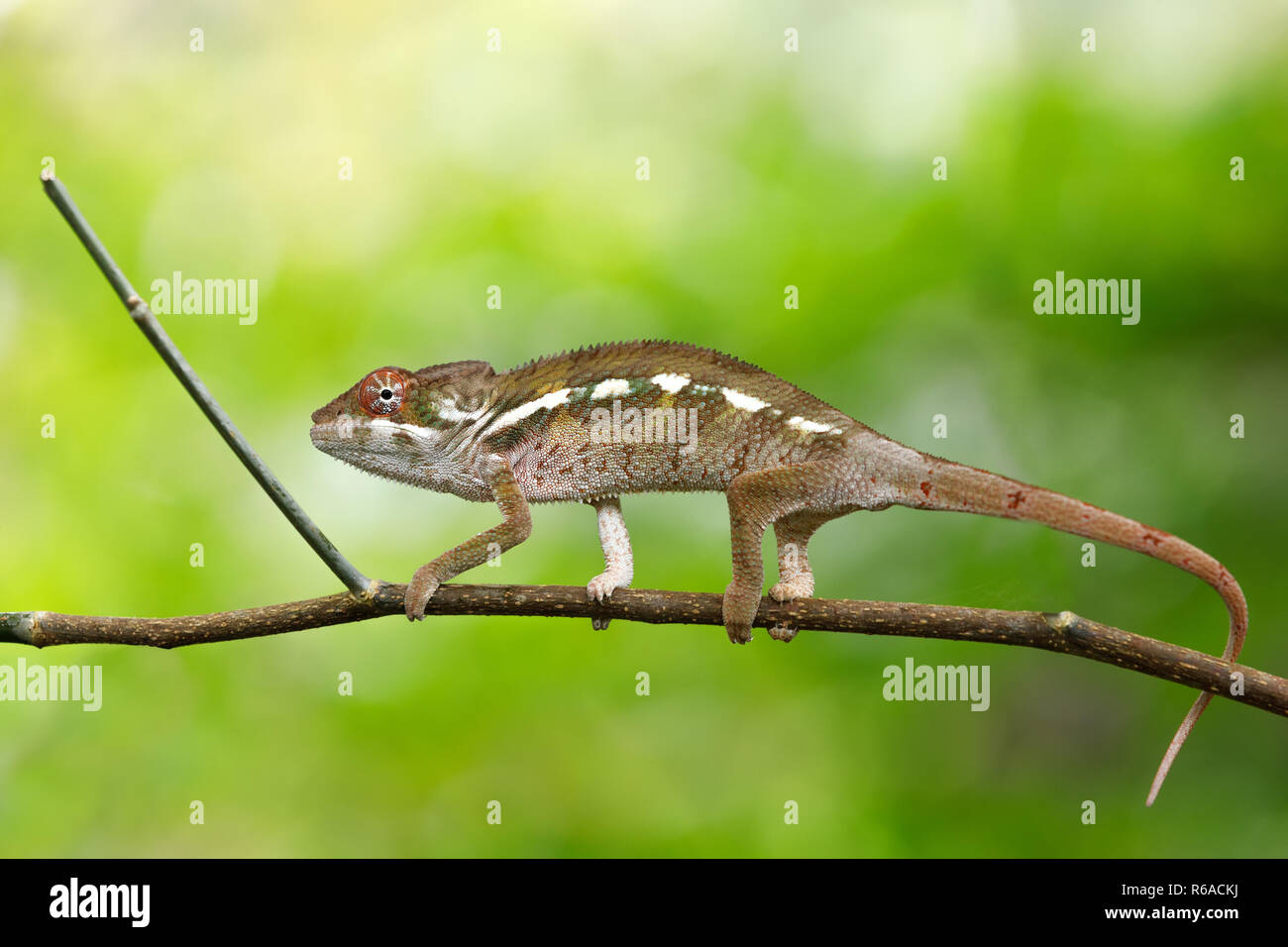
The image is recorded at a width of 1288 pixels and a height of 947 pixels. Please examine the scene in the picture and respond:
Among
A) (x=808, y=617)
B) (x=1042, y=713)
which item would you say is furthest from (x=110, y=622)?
(x=1042, y=713)

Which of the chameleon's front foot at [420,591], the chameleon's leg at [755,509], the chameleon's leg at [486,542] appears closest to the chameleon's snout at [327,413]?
the chameleon's leg at [486,542]

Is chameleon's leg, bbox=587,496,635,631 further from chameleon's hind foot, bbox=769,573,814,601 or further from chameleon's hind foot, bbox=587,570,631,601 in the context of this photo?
chameleon's hind foot, bbox=769,573,814,601

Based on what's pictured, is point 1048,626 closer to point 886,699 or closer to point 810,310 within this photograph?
point 886,699

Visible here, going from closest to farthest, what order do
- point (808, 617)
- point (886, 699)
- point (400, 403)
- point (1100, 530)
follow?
point (1100, 530), point (808, 617), point (400, 403), point (886, 699)

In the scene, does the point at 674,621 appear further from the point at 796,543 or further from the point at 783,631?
the point at 796,543

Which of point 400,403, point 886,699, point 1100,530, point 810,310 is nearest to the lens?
point 1100,530

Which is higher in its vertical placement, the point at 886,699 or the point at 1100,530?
the point at 1100,530
